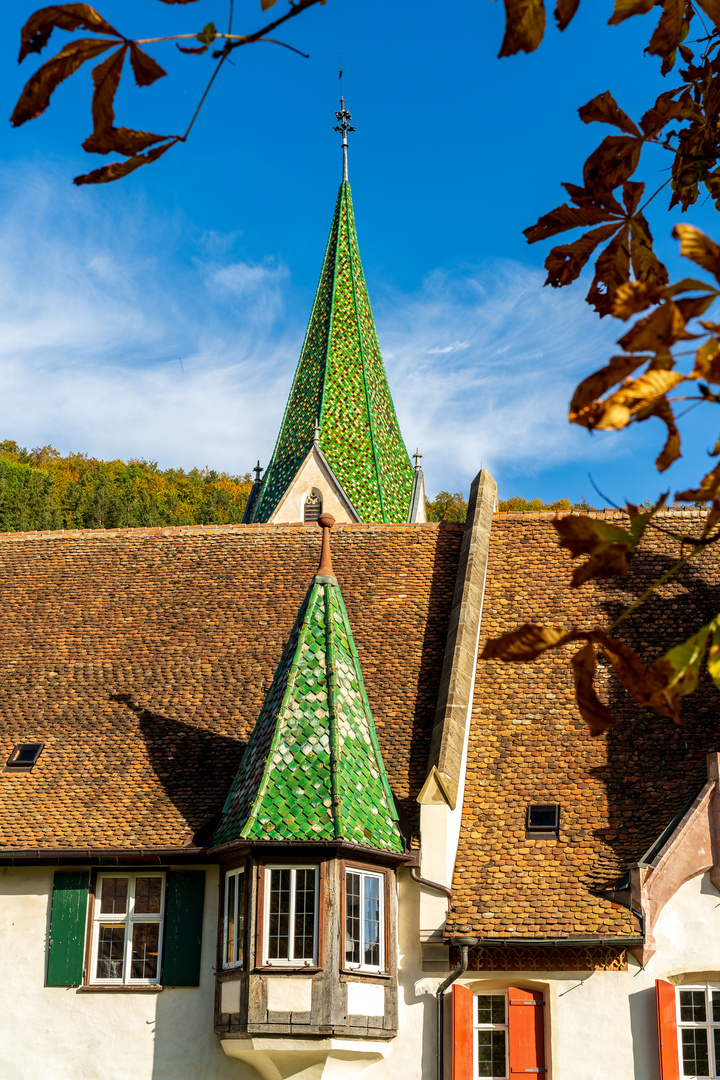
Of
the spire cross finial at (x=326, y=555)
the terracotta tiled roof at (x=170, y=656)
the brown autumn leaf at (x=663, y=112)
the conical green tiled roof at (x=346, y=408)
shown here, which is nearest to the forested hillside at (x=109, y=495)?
the conical green tiled roof at (x=346, y=408)

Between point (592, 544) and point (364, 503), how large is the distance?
2427 cm

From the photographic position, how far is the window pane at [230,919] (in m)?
13.8

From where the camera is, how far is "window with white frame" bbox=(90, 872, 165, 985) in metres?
14.3

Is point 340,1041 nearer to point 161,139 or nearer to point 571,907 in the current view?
point 571,907

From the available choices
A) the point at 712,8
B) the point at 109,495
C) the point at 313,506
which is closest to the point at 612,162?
the point at 712,8

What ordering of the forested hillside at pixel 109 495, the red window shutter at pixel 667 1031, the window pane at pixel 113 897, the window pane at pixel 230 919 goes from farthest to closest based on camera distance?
the forested hillside at pixel 109 495, the window pane at pixel 113 897, the window pane at pixel 230 919, the red window shutter at pixel 667 1031

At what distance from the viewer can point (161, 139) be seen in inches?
115

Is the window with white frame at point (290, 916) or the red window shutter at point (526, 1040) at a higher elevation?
the window with white frame at point (290, 916)

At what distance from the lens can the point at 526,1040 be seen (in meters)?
13.4

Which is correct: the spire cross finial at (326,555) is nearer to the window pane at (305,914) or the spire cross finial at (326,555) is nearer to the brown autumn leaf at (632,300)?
the window pane at (305,914)

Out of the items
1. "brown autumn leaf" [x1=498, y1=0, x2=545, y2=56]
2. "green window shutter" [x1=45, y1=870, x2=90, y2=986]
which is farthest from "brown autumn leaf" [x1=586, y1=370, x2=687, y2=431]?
"green window shutter" [x1=45, y1=870, x2=90, y2=986]

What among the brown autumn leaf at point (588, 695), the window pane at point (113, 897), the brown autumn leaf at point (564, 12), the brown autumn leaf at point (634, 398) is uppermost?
the brown autumn leaf at point (564, 12)

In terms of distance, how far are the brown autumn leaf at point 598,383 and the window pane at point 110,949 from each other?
527 inches

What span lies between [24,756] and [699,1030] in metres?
8.81
